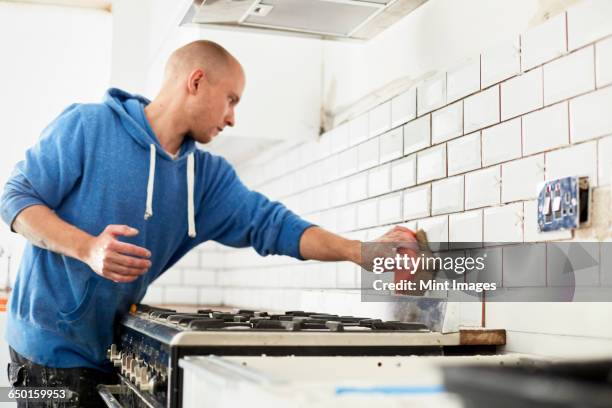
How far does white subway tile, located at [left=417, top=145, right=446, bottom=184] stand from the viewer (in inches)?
76.0

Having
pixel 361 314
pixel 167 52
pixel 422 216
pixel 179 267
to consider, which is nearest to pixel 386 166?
pixel 422 216

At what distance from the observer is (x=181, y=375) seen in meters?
1.36

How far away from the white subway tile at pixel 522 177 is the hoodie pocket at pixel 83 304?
1.17 metres

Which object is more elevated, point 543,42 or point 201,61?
point 201,61

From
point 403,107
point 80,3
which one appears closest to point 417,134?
point 403,107

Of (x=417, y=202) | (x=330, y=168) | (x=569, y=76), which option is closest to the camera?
(x=569, y=76)

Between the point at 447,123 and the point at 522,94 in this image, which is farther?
the point at 447,123

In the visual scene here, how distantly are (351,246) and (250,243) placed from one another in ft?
1.45

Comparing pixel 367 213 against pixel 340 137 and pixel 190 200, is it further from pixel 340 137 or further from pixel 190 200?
pixel 190 200

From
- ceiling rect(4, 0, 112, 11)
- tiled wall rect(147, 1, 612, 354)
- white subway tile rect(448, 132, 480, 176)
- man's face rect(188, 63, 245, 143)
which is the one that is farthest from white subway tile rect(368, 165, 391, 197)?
ceiling rect(4, 0, 112, 11)

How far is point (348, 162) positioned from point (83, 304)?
1009 mm

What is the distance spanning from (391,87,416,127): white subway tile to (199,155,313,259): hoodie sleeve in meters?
0.45

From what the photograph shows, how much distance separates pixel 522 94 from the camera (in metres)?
1.62

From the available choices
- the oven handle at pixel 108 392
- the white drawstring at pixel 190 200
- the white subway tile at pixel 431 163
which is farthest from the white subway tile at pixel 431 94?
the oven handle at pixel 108 392
